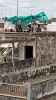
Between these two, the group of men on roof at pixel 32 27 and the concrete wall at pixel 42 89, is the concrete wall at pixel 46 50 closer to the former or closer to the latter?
the group of men on roof at pixel 32 27

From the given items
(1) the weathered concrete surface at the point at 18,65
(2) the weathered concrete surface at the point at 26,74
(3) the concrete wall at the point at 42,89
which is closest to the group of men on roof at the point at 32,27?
(1) the weathered concrete surface at the point at 18,65

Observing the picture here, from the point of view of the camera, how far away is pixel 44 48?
24438 millimetres

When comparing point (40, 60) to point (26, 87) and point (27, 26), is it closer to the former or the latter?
point (27, 26)

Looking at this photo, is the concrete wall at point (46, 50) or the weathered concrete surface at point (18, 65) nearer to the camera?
the weathered concrete surface at point (18, 65)

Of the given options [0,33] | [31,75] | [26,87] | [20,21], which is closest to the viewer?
[26,87]

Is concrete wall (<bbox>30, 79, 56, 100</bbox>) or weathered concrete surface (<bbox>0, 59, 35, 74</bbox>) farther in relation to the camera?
weathered concrete surface (<bbox>0, 59, 35, 74</bbox>)

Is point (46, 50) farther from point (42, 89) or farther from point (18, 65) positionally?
point (42, 89)

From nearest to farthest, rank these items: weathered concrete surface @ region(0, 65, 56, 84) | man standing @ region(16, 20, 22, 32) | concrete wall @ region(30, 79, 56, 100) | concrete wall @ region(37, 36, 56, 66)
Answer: concrete wall @ region(30, 79, 56, 100) < weathered concrete surface @ region(0, 65, 56, 84) < concrete wall @ region(37, 36, 56, 66) < man standing @ region(16, 20, 22, 32)

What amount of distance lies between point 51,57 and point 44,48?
98cm

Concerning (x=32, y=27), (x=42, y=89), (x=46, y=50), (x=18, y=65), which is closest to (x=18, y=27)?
(x=32, y=27)

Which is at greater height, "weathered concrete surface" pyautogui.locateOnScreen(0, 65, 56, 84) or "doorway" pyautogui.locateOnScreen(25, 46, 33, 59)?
"doorway" pyautogui.locateOnScreen(25, 46, 33, 59)

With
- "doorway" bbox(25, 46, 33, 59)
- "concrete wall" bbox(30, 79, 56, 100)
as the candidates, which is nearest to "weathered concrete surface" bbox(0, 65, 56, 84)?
"concrete wall" bbox(30, 79, 56, 100)

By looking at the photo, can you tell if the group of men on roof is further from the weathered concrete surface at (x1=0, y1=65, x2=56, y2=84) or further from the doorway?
the weathered concrete surface at (x1=0, y1=65, x2=56, y2=84)

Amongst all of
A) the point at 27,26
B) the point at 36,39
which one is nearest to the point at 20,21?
the point at 27,26
